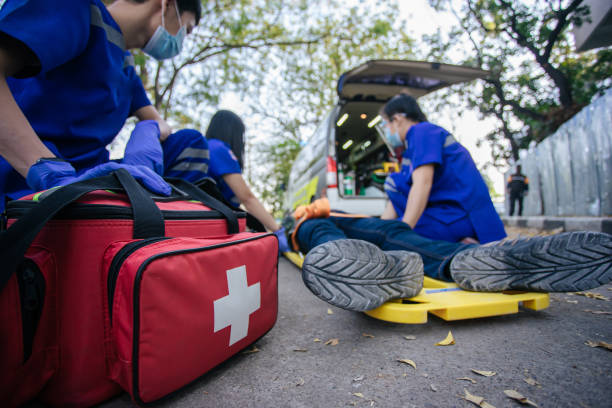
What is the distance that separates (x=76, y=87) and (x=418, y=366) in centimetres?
157

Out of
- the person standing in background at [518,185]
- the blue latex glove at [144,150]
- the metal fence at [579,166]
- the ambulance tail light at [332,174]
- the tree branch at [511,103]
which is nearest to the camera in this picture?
the blue latex glove at [144,150]

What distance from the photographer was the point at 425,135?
1865 mm

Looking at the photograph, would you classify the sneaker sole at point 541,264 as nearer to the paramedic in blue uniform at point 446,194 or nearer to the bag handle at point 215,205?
the paramedic in blue uniform at point 446,194

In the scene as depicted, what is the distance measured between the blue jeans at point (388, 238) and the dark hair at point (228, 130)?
1.22m

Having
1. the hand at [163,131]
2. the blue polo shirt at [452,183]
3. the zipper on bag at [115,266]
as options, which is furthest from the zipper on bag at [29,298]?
the blue polo shirt at [452,183]

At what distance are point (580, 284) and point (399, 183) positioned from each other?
126cm

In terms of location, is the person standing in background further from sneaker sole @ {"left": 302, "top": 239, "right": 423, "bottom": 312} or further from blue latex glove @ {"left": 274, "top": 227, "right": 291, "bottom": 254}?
sneaker sole @ {"left": 302, "top": 239, "right": 423, "bottom": 312}

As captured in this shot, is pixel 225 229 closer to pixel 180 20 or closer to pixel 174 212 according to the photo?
pixel 174 212

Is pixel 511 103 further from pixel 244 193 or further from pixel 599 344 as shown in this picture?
pixel 599 344

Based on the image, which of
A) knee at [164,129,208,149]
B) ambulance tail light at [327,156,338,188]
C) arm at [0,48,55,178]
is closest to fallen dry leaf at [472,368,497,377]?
arm at [0,48,55,178]

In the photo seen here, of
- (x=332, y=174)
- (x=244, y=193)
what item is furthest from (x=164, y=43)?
(x=332, y=174)

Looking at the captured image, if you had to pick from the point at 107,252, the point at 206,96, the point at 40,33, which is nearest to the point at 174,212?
the point at 107,252

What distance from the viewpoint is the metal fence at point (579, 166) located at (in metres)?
3.84

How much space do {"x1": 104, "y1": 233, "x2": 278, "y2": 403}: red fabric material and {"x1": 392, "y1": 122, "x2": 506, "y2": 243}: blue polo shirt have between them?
1457mm
